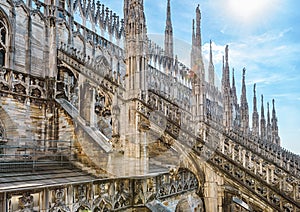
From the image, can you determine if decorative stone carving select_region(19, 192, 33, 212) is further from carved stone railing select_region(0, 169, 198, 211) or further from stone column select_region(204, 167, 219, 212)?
stone column select_region(204, 167, 219, 212)

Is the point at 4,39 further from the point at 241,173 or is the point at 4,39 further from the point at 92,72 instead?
the point at 241,173

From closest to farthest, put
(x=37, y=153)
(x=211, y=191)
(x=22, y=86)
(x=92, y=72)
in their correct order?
(x=211, y=191) < (x=37, y=153) < (x=22, y=86) < (x=92, y=72)

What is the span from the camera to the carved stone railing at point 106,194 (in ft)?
19.1

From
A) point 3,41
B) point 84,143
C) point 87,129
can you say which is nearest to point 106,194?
point 84,143

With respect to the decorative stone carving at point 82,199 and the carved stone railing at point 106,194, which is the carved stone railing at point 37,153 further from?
the decorative stone carving at point 82,199

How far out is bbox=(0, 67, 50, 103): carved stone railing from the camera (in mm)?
11141

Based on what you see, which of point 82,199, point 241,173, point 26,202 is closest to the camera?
point 26,202

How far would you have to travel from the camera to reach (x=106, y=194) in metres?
7.11

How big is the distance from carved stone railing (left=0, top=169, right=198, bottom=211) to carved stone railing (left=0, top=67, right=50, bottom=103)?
6201mm

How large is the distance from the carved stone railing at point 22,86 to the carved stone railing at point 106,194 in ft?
20.3

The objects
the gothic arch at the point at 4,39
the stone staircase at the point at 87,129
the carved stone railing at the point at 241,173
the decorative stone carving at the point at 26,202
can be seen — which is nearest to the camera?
the decorative stone carving at the point at 26,202

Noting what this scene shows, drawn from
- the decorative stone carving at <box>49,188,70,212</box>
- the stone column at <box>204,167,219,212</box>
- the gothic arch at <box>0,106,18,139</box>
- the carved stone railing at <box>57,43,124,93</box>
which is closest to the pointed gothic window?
the carved stone railing at <box>57,43,124,93</box>

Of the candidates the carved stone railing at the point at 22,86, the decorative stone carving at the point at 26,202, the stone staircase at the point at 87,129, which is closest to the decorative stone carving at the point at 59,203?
the decorative stone carving at the point at 26,202

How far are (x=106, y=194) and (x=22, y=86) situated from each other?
22.1ft
